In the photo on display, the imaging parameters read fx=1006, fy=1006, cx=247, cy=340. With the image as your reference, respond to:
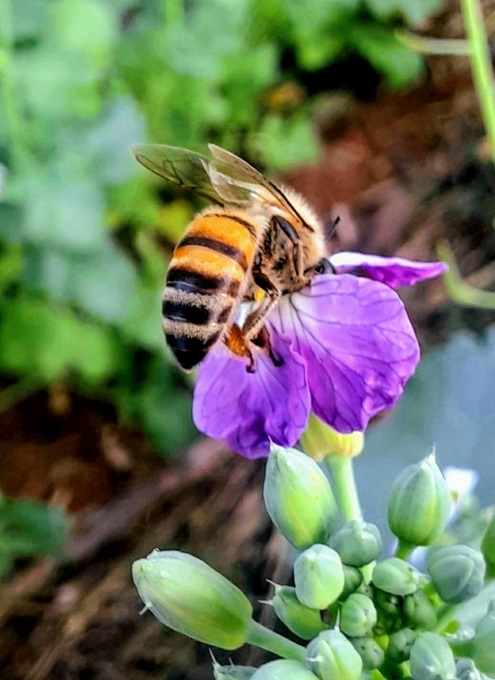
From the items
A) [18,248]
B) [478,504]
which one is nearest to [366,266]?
[478,504]

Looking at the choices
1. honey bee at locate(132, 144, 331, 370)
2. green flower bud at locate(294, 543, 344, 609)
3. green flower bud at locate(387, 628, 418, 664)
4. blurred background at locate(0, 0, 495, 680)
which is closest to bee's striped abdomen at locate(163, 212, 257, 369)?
honey bee at locate(132, 144, 331, 370)

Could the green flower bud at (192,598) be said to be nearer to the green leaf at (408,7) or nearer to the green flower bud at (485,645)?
the green flower bud at (485,645)

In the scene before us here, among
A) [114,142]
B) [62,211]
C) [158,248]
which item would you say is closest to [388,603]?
[62,211]

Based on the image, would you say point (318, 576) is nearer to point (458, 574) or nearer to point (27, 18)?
point (458, 574)

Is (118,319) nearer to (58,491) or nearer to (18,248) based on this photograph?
(18,248)

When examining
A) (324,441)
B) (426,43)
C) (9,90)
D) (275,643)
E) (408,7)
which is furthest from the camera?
(426,43)

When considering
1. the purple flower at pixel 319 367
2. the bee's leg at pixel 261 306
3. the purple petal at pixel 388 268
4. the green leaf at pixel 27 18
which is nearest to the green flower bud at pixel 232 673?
the purple flower at pixel 319 367
